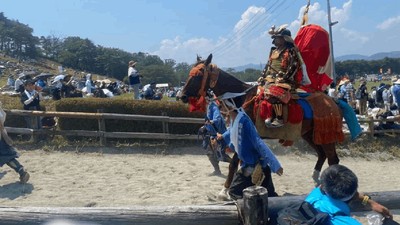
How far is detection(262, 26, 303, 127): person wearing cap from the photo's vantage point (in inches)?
236

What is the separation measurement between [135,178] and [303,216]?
525 centimetres

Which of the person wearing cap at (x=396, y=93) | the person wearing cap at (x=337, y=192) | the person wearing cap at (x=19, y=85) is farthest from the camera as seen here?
the person wearing cap at (x=396, y=93)

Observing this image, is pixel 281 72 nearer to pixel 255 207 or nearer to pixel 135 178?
pixel 135 178

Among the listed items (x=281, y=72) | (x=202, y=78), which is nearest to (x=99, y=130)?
(x=202, y=78)

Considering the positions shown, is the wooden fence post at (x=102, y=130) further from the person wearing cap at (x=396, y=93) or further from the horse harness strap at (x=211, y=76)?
the person wearing cap at (x=396, y=93)

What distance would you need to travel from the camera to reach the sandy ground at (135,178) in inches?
246

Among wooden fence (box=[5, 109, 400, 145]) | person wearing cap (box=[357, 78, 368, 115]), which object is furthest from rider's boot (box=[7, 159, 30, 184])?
person wearing cap (box=[357, 78, 368, 115])

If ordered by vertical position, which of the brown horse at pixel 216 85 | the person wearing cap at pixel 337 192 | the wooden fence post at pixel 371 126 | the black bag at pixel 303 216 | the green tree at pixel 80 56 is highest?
the green tree at pixel 80 56

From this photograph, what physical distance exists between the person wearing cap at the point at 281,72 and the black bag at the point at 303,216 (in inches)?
129

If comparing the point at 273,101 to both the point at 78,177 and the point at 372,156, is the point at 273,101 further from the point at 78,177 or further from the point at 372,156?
the point at 372,156

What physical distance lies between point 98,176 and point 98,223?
4.63 meters

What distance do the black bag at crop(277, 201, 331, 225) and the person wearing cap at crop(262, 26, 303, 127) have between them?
3.28 m

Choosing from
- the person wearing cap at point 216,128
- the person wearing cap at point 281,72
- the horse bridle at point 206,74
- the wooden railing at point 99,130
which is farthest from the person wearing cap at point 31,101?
the person wearing cap at point 281,72

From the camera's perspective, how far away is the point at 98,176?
762 centimetres
